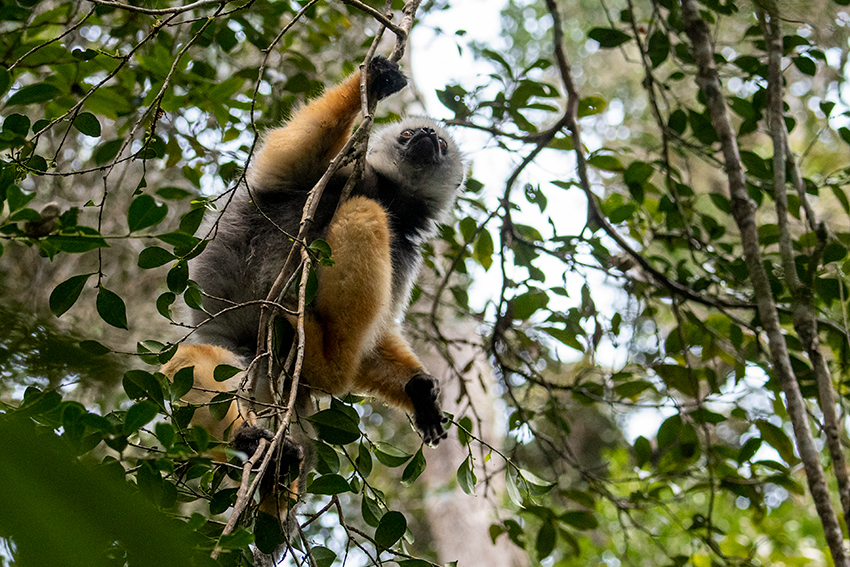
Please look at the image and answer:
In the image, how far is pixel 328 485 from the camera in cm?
191

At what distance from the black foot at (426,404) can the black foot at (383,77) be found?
4.73 ft

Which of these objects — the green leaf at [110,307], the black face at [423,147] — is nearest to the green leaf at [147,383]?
the green leaf at [110,307]

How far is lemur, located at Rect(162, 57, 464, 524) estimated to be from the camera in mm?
2943

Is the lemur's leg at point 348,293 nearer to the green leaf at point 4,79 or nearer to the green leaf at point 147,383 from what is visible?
the green leaf at point 147,383

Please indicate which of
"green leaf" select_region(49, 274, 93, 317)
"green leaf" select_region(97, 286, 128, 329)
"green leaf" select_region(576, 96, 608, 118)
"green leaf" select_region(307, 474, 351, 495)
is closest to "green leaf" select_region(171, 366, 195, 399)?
"green leaf" select_region(97, 286, 128, 329)

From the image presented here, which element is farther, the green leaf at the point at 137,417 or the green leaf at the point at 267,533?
the green leaf at the point at 267,533

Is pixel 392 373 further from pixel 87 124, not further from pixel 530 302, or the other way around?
pixel 87 124

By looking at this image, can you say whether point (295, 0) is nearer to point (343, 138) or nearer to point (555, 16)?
point (343, 138)

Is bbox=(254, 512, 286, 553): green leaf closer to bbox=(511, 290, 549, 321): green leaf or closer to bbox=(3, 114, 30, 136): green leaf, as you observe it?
bbox=(3, 114, 30, 136): green leaf

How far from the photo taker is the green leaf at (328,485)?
191 centimetres

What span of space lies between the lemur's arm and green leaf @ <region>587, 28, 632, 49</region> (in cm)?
153

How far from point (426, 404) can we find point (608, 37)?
2.45 m

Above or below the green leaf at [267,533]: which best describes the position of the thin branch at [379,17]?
above

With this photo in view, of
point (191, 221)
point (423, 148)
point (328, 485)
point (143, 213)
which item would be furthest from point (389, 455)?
point (423, 148)
